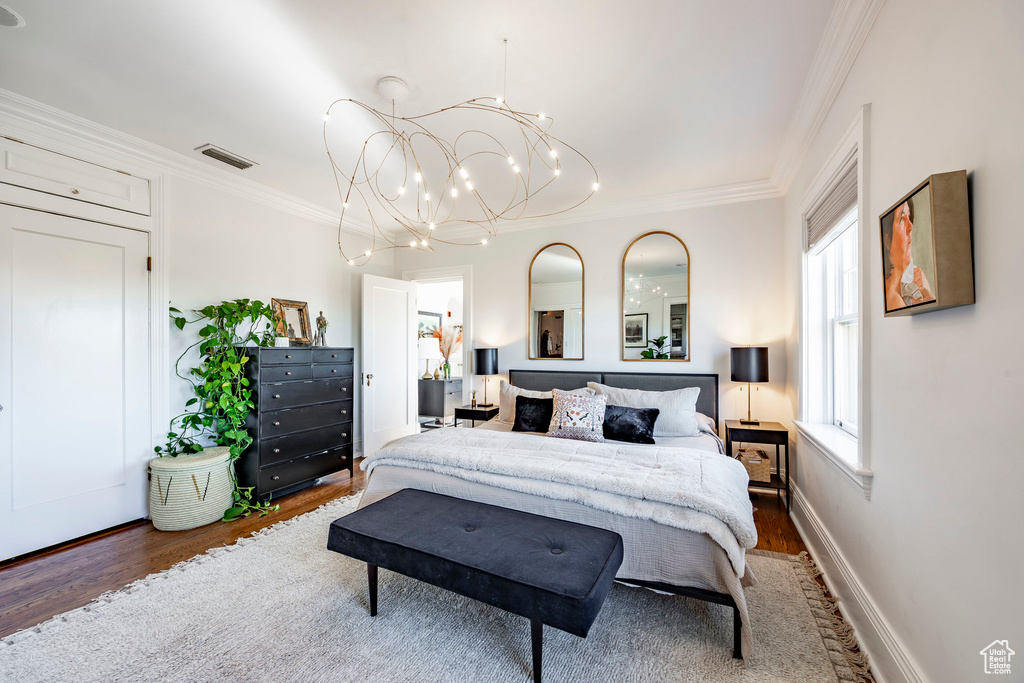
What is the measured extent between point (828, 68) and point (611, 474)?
2276 millimetres

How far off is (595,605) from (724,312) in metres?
3.09

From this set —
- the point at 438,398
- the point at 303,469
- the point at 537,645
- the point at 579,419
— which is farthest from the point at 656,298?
the point at 438,398

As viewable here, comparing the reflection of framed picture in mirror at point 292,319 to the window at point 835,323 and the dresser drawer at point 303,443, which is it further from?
the window at point 835,323

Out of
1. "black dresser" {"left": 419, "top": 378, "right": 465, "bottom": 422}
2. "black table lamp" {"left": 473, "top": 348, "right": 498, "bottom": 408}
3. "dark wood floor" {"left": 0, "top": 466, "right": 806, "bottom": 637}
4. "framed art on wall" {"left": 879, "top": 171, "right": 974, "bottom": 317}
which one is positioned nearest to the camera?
"framed art on wall" {"left": 879, "top": 171, "right": 974, "bottom": 317}

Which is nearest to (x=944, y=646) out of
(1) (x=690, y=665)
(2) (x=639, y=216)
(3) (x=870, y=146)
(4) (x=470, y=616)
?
(1) (x=690, y=665)

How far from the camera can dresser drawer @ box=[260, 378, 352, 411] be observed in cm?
342

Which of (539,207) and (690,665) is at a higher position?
(539,207)

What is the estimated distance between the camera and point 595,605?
4.73 feet

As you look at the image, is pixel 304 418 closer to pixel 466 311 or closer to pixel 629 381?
pixel 466 311

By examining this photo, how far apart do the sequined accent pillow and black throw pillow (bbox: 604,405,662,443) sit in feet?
0.25

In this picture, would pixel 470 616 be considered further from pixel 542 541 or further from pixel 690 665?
pixel 690 665

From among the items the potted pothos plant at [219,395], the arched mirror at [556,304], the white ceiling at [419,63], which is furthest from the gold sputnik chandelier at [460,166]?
the potted pothos plant at [219,395]

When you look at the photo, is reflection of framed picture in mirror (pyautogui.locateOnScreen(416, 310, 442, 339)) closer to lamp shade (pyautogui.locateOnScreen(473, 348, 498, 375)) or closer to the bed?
lamp shade (pyautogui.locateOnScreen(473, 348, 498, 375))

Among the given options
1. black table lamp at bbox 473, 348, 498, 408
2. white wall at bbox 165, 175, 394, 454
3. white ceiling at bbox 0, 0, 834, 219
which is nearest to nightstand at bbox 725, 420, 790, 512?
white ceiling at bbox 0, 0, 834, 219
